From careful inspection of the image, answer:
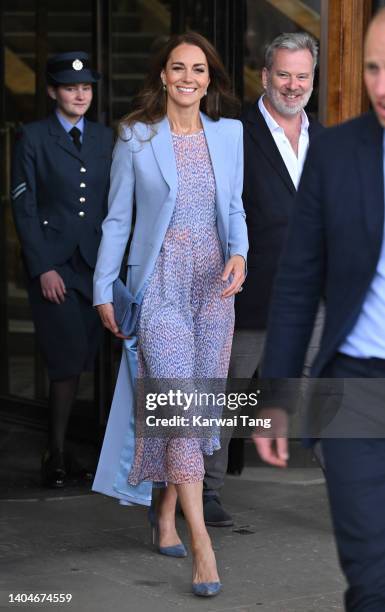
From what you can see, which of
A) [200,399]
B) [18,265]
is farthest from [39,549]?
[18,265]

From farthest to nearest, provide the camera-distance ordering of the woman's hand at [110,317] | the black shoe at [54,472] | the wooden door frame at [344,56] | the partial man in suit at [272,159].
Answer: the black shoe at [54,472], the wooden door frame at [344,56], the partial man in suit at [272,159], the woman's hand at [110,317]

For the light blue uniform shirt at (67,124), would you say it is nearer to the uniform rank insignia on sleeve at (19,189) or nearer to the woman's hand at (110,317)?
the uniform rank insignia on sleeve at (19,189)

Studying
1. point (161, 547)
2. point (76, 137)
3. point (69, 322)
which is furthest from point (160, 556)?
point (76, 137)

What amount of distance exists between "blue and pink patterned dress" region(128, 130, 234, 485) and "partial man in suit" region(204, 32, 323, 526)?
19.5 inches

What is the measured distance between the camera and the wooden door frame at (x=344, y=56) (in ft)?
20.5

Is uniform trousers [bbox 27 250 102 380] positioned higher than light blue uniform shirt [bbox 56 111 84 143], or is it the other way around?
light blue uniform shirt [bbox 56 111 84 143]

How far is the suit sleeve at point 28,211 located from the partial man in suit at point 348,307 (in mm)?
3292

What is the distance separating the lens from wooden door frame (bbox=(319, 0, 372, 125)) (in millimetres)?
A: 6262

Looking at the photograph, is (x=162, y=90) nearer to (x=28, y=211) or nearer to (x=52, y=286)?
(x=28, y=211)

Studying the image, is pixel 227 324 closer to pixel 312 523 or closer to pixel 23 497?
pixel 312 523

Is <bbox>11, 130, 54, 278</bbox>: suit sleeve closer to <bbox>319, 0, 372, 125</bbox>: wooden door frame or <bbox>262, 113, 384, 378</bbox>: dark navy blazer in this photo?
<bbox>319, 0, 372, 125</bbox>: wooden door frame

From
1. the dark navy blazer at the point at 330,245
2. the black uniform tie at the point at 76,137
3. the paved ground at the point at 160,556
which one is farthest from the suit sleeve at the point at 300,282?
the black uniform tie at the point at 76,137

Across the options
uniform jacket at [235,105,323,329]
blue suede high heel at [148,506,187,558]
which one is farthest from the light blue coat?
uniform jacket at [235,105,323,329]

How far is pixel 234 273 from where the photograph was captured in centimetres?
540
